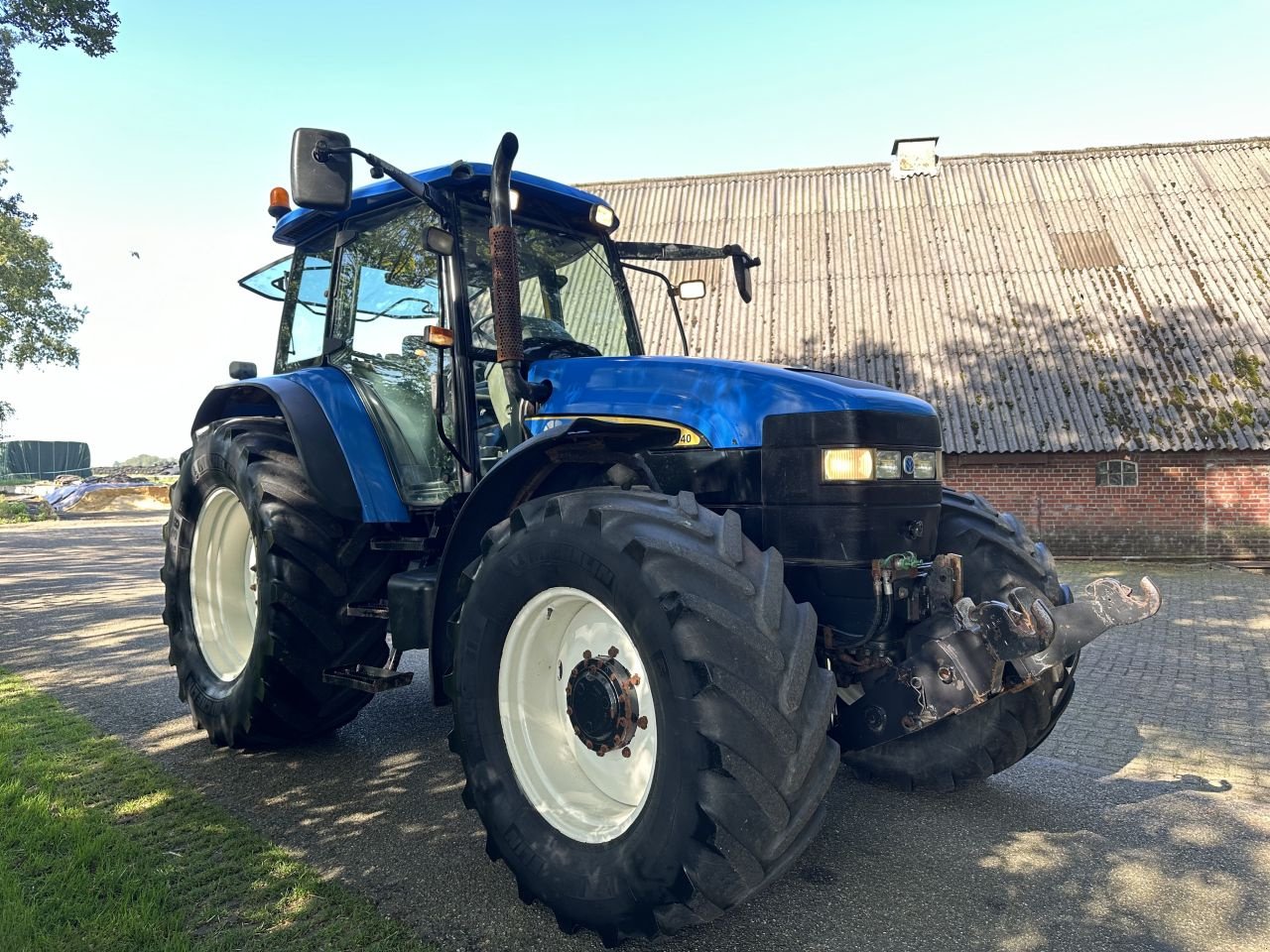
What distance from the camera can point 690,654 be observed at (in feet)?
7.16

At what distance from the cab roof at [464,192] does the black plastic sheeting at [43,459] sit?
41655mm

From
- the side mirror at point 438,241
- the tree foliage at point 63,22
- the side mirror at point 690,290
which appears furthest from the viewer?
the tree foliage at point 63,22

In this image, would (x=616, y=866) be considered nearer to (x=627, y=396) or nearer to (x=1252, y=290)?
(x=627, y=396)

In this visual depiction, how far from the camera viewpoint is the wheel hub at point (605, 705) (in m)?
2.55

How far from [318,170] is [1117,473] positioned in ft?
45.4

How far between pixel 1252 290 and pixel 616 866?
1695cm

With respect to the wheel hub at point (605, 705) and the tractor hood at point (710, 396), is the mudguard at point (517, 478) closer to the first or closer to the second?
the tractor hood at point (710, 396)

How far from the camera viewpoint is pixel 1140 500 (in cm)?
1378

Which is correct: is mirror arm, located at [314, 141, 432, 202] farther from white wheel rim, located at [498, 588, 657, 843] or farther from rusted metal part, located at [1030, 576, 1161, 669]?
rusted metal part, located at [1030, 576, 1161, 669]

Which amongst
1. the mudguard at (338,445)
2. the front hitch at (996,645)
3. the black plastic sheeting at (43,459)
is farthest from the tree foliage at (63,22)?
the black plastic sheeting at (43,459)

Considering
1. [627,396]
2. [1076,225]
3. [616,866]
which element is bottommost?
[616,866]

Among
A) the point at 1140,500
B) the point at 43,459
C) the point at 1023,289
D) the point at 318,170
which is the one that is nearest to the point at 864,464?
the point at 318,170

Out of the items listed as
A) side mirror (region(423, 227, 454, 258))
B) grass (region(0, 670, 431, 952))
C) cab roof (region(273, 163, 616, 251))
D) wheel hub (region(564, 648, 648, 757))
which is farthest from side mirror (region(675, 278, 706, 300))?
grass (region(0, 670, 431, 952))

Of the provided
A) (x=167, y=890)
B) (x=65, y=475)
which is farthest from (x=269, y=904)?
(x=65, y=475)
